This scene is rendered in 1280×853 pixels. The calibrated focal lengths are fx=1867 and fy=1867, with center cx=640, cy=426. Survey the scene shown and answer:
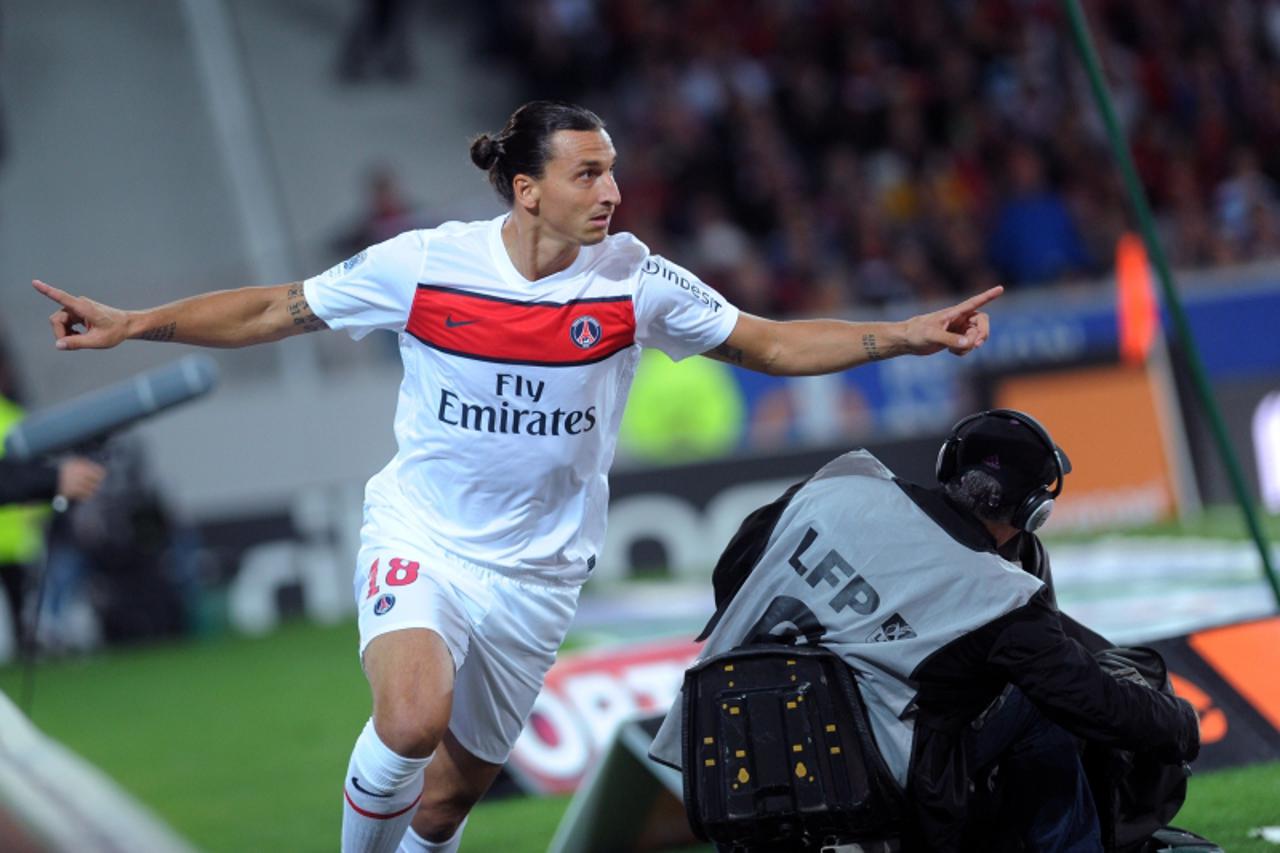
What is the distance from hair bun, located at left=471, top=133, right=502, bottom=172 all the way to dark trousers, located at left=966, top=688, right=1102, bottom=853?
6.14 ft

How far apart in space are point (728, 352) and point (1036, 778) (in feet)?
4.51

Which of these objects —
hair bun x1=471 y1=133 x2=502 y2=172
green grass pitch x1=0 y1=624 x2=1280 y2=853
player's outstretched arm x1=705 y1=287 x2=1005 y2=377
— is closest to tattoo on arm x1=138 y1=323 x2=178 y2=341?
hair bun x1=471 y1=133 x2=502 y2=172

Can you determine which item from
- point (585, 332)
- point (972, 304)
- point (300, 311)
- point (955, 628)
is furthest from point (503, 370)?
point (955, 628)

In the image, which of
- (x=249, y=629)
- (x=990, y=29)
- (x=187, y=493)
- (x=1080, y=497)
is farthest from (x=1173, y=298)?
(x=990, y=29)

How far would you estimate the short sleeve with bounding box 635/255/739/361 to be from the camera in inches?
189

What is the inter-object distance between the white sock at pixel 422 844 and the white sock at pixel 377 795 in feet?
0.78

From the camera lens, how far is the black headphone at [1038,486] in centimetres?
413

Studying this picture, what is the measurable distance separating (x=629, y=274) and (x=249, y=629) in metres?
9.42

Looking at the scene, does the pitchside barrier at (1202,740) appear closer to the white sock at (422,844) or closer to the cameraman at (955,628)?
the white sock at (422,844)

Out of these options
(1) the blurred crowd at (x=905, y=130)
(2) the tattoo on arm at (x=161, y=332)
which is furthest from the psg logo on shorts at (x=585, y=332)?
(1) the blurred crowd at (x=905, y=130)

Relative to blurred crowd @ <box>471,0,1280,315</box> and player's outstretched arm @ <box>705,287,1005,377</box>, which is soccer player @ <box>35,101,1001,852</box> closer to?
player's outstretched arm @ <box>705,287,1005,377</box>

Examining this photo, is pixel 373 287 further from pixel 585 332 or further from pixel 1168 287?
pixel 1168 287

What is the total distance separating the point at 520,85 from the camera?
1895 cm

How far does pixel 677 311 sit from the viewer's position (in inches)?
189
